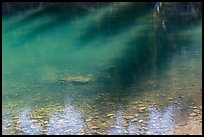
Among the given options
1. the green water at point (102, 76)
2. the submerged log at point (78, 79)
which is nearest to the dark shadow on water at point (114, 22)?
the green water at point (102, 76)

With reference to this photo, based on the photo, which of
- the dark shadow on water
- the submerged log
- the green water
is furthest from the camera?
the dark shadow on water

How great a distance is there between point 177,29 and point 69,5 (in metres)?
8.65

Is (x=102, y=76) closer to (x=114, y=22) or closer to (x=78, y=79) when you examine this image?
(x=78, y=79)

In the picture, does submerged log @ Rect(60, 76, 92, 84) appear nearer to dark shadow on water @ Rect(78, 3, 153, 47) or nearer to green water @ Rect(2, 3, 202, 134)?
green water @ Rect(2, 3, 202, 134)

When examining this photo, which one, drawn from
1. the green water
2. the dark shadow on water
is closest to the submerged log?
the green water

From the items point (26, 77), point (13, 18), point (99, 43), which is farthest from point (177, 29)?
point (13, 18)

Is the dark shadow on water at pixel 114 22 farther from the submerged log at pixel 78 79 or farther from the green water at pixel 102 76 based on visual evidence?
the submerged log at pixel 78 79

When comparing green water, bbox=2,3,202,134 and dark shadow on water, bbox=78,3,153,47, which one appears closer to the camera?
green water, bbox=2,3,202,134

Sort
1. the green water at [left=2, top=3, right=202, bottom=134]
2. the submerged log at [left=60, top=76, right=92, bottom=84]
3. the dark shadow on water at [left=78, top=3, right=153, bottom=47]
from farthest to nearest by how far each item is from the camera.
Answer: the dark shadow on water at [left=78, top=3, right=153, bottom=47], the submerged log at [left=60, top=76, right=92, bottom=84], the green water at [left=2, top=3, right=202, bottom=134]

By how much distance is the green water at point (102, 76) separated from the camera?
7219 mm

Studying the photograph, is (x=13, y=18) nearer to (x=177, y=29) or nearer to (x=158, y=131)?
(x=177, y=29)

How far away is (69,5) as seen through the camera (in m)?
22.2

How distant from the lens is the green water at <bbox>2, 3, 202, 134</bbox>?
7.22m

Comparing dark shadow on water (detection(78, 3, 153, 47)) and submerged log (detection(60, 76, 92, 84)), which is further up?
dark shadow on water (detection(78, 3, 153, 47))
